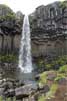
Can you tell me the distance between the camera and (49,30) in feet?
173

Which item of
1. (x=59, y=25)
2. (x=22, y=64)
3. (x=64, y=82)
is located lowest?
(x=22, y=64)

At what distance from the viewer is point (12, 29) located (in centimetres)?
5100

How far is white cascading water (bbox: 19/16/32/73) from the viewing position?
49638 millimetres

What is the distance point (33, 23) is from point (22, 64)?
8978 mm

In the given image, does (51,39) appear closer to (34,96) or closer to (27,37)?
(27,37)

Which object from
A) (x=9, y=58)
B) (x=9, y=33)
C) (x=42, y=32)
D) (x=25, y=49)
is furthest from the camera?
(x=25, y=49)

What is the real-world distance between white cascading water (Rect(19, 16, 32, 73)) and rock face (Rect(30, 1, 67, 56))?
1003 millimetres

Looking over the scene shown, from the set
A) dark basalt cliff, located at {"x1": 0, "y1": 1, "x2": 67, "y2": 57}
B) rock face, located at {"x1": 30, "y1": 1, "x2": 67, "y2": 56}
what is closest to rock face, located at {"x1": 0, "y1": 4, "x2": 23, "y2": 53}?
dark basalt cliff, located at {"x1": 0, "y1": 1, "x2": 67, "y2": 57}

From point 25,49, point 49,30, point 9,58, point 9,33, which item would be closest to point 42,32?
point 49,30

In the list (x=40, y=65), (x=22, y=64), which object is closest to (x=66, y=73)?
(x=40, y=65)

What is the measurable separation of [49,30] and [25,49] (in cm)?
552

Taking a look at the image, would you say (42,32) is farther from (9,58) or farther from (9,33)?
(9,58)

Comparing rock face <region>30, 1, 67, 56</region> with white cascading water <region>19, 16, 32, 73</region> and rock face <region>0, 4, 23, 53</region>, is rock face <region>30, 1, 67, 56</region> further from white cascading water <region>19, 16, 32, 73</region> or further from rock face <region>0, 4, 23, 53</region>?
rock face <region>0, 4, 23, 53</region>

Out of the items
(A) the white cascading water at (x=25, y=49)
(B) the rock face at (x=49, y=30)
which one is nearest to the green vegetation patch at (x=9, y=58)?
(A) the white cascading water at (x=25, y=49)
